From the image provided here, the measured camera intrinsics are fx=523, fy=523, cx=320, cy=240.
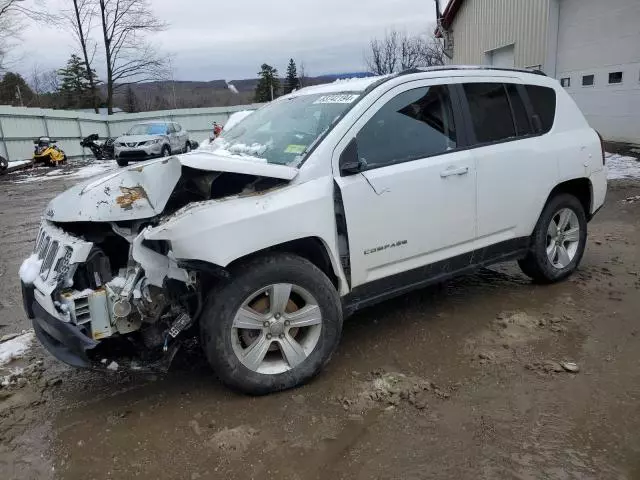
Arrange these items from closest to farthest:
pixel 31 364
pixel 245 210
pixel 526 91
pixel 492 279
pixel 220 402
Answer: pixel 245 210 → pixel 220 402 → pixel 31 364 → pixel 526 91 → pixel 492 279

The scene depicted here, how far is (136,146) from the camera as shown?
20.3 meters

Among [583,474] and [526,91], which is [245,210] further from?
[526,91]

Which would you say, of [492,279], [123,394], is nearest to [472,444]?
[123,394]

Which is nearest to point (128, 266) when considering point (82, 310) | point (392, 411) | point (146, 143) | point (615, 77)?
point (82, 310)

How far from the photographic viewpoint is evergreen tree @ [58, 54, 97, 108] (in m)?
54.1

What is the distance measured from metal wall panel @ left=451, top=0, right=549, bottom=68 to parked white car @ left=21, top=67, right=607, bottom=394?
13.3m

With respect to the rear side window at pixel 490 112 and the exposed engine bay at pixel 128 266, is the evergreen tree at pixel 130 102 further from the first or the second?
the exposed engine bay at pixel 128 266

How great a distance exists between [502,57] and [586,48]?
448 cm

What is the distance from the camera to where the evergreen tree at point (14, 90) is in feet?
165

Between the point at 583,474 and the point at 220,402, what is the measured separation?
1995mm

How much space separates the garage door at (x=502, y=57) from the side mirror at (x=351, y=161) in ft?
51.9

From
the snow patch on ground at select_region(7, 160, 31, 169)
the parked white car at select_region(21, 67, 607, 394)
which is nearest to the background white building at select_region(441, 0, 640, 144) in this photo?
the parked white car at select_region(21, 67, 607, 394)

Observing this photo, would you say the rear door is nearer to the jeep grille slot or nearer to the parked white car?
the parked white car

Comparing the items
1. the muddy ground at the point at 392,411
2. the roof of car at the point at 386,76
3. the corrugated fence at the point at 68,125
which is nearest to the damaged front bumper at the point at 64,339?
the muddy ground at the point at 392,411
